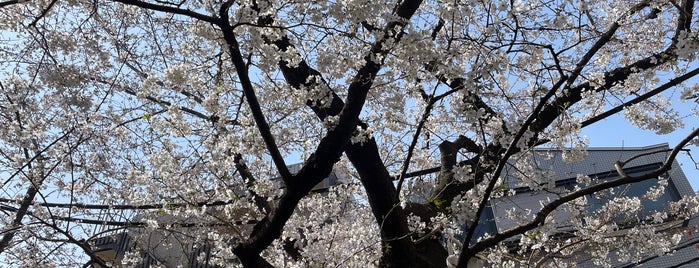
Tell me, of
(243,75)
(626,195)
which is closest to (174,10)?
(243,75)

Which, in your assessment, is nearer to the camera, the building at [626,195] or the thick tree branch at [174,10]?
A: the thick tree branch at [174,10]

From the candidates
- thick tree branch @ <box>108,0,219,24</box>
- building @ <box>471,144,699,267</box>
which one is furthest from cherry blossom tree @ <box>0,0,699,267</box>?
building @ <box>471,144,699,267</box>

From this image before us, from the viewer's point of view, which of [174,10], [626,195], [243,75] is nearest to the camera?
[174,10]

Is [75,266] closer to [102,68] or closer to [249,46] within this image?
[102,68]

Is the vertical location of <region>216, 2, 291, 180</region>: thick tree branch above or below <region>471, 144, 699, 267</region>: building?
below

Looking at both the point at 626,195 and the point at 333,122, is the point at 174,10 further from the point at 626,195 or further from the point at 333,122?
the point at 626,195

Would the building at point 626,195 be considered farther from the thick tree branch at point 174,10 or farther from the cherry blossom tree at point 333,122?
the thick tree branch at point 174,10

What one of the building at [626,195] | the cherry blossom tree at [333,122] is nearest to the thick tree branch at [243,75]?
the cherry blossom tree at [333,122]

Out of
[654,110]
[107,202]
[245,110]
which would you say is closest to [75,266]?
[107,202]

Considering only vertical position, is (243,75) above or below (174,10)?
below

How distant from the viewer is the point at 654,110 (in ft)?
17.6

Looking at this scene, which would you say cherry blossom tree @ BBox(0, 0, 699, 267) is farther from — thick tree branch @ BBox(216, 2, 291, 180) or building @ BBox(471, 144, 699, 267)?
building @ BBox(471, 144, 699, 267)

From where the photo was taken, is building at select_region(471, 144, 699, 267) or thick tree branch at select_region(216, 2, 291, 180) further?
building at select_region(471, 144, 699, 267)

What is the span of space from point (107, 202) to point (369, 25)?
156 inches
